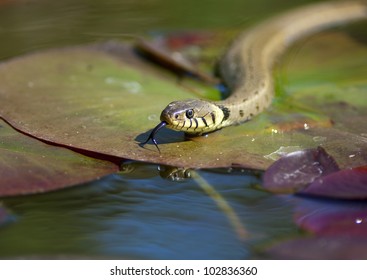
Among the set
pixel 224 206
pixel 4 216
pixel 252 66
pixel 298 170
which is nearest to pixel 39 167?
pixel 4 216

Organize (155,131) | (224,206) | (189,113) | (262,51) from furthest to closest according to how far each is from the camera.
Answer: (262,51) < (189,113) < (155,131) < (224,206)

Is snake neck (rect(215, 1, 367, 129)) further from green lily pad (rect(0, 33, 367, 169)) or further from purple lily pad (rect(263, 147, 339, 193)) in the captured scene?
purple lily pad (rect(263, 147, 339, 193))

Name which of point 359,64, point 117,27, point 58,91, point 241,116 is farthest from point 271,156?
point 117,27

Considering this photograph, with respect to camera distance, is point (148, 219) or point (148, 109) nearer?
point (148, 219)

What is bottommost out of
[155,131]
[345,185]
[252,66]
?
[345,185]

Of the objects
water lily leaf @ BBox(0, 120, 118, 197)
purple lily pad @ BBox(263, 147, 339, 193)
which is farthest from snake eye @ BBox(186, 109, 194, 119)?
purple lily pad @ BBox(263, 147, 339, 193)

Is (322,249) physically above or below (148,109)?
below

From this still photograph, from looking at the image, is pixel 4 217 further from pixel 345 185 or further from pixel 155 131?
pixel 345 185
